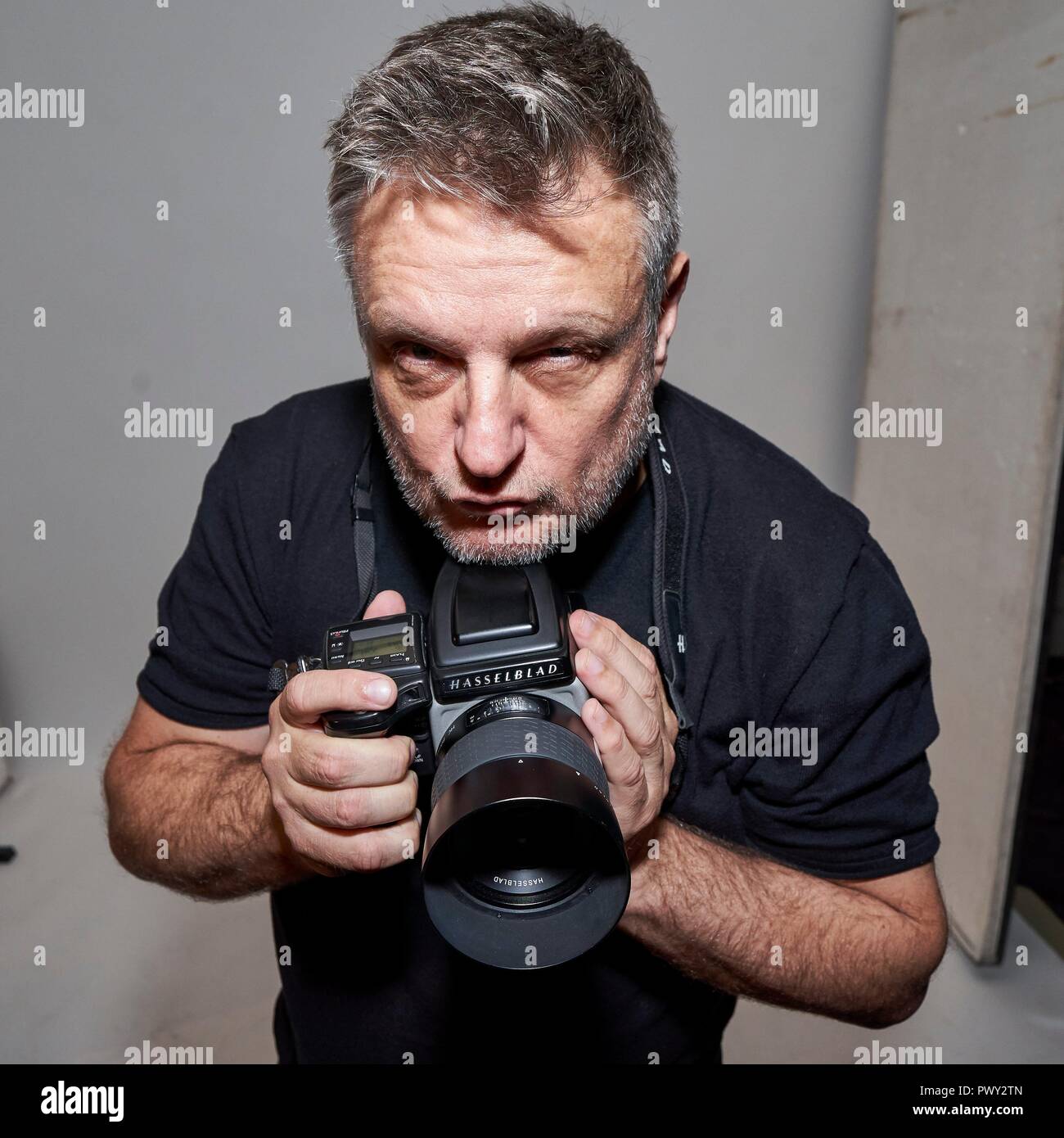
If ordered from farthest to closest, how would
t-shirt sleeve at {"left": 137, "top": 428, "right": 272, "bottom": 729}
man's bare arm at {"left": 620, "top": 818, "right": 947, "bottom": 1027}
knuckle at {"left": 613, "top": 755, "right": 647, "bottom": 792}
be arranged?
t-shirt sleeve at {"left": 137, "top": 428, "right": 272, "bottom": 729}
man's bare arm at {"left": 620, "top": 818, "right": 947, "bottom": 1027}
knuckle at {"left": 613, "top": 755, "right": 647, "bottom": 792}

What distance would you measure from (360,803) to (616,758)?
190 mm

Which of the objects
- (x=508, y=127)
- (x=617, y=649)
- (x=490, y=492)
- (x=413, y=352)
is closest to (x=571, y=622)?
(x=617, y=649)

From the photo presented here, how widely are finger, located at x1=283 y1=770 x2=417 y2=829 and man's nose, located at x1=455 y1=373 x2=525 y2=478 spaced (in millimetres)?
246

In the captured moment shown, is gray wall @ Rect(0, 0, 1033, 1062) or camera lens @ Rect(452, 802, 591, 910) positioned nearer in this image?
camera lens @ Rect(452, 802, 591, 910)

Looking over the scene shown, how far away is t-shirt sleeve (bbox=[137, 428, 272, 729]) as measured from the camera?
1.03 metres

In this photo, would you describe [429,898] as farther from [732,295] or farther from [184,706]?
[732,295]

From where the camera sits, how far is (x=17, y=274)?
2053 millimetres

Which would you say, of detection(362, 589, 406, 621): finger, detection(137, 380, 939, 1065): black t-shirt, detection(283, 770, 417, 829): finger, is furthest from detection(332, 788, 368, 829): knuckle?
detection(137, 380, 939, 1065): black t-shirt

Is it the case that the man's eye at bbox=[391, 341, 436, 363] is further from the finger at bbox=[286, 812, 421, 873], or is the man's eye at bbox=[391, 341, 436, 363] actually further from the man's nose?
the finger at bbox=[286, 812, 421, 873]

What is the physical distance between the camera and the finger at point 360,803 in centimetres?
76

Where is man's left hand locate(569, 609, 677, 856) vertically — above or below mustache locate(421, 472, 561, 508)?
below

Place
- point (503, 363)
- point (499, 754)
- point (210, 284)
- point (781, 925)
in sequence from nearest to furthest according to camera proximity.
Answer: point (499, 754)
point (503, 363)
point (781, 925)
point (210, 284)

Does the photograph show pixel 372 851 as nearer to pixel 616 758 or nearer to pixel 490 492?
pixel 616 758

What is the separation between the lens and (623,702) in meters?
0.76
